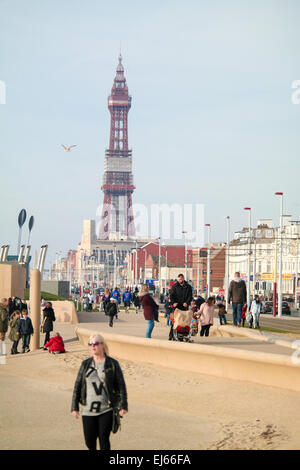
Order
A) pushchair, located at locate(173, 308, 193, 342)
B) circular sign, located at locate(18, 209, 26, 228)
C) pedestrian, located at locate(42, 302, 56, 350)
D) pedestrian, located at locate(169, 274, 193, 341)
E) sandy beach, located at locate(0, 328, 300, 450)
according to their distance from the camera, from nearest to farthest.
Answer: sandy beach, located at locate(0, 328, 300, 450)
pedestrian, located at locate(169, 274, 193, 341)
pushchair, located at locate(173, 308, 193, 342)
pedestrian, located at locate(42, 302, 56, 350)
circular sign, located at locate(18, 209, 26, 228)

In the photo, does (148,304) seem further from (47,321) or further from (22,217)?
(22,217)

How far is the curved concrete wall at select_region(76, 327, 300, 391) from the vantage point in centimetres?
1375

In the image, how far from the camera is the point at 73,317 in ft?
117

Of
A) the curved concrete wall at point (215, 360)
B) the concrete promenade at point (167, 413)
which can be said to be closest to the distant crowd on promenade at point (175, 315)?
the curved concrete wall at point (215, 360)

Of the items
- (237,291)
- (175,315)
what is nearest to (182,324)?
(175,315)

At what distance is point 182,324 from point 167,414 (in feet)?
15.5

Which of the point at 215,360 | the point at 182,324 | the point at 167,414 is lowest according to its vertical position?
the point at 167,414

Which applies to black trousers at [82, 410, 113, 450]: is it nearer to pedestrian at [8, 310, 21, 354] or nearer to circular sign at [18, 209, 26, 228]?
pedestrian at [8, 310, 21, 354]

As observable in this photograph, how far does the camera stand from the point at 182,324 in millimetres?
17422

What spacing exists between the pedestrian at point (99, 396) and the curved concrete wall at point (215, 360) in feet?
20.4

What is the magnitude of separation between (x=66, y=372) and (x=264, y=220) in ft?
326

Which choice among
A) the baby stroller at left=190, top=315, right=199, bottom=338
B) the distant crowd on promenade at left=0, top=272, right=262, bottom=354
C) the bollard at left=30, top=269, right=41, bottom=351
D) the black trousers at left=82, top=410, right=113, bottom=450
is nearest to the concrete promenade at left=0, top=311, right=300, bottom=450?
the distant crowd on promenade at left=0, top=272, right=262, bottom=354

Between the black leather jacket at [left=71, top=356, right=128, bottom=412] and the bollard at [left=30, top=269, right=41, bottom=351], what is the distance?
14.5 metres
